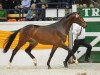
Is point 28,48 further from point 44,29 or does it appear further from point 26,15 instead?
point 26,15

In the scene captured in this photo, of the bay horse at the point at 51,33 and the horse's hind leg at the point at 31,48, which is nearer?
the bay horse at the point at 51,33

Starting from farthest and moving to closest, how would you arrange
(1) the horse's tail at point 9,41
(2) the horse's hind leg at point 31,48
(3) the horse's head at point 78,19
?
(1) the horse's tail at point 9,41, (2) the horse's hind leg at point 31,48, (3) the horse's head at point 78,19

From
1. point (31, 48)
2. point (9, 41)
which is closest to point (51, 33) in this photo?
point (31, 48)

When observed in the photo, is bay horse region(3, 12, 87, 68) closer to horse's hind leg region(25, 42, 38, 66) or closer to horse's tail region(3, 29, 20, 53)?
horse's hind leg region(25, 42, 38, 66)

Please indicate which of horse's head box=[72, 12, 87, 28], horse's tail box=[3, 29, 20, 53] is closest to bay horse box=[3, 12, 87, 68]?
horse's head box=[72, 12, 87, 28]

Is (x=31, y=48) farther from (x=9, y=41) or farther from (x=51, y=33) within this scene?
(x=51, y=33)

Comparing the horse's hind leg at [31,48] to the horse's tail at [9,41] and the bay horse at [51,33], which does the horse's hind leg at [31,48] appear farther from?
the horse's tail at [9,41]

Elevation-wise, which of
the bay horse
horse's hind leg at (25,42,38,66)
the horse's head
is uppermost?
the horse's head

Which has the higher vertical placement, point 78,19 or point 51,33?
point 78,19

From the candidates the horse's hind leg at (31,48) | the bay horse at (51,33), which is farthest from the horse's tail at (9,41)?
the horse's hind leg at (31,48)

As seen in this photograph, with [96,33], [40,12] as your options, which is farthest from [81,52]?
[40,12]

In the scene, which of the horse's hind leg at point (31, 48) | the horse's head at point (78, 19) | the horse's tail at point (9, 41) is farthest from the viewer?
the horse's tail at point (9, 41)

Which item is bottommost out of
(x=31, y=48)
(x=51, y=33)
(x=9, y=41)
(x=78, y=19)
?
(x=31, y=48)

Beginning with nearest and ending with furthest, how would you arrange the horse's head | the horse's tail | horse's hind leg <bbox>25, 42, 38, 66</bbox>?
the horse's head < horse's hind leg <bbox>25, 42, 38, 66</bbox> < the horse's tail
